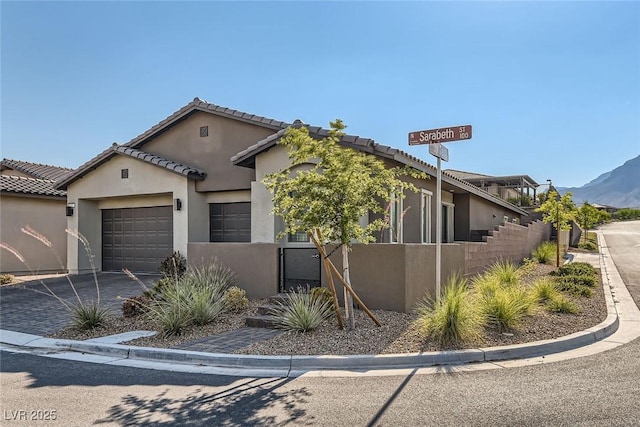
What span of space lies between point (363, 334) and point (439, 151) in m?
3.65

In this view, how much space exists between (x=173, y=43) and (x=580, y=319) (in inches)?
508

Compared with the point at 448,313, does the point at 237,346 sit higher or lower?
lower

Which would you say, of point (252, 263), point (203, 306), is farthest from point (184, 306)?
point (252, 263)

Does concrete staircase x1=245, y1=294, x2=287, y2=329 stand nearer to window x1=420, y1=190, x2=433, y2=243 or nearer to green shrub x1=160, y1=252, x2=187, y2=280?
green shrub x1=160, y1=252, x2=187, y2=280

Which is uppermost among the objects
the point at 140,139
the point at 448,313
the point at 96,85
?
the point at 96,85

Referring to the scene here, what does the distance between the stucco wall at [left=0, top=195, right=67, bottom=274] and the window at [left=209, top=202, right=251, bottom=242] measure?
6521 mm

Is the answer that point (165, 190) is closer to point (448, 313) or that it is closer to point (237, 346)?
point (237, 346)

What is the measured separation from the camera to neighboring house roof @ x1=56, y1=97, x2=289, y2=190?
1494 cm

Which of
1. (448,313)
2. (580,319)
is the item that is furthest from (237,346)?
(580,319)

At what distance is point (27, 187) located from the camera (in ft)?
60.7

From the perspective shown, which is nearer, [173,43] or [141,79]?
[173,43]

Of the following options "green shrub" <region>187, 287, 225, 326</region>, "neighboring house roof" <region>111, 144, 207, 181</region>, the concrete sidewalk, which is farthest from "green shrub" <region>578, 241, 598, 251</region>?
"green shrub" <region>187, 287, 225, 326</region>

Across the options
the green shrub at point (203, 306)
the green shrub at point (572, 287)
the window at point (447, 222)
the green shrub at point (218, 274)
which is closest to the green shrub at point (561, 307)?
the green shrub at point (572, 287)

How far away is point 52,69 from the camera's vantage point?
561 inches
